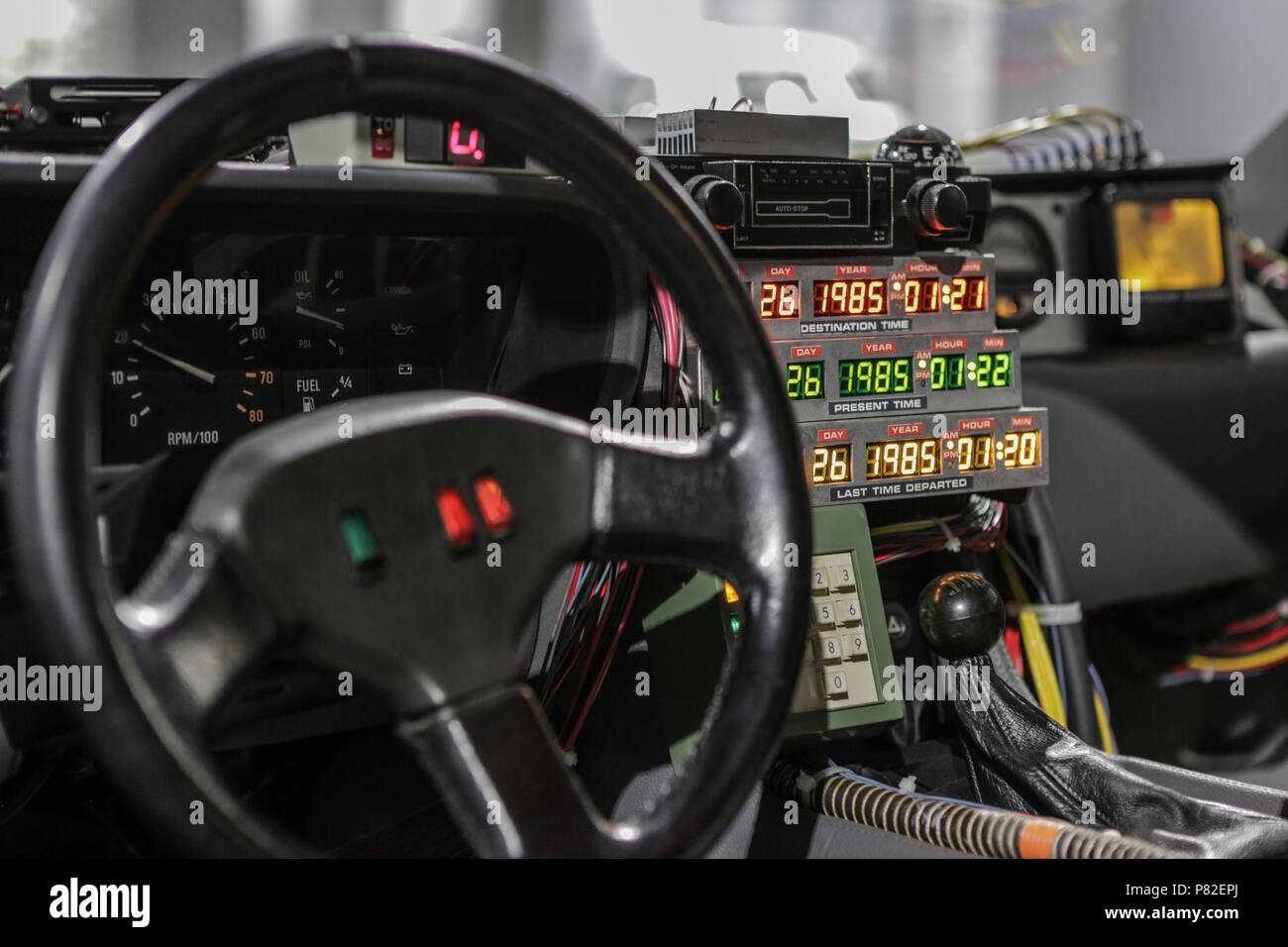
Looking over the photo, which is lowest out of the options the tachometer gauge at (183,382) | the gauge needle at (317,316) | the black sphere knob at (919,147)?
the tachometer gauge at (183,382)

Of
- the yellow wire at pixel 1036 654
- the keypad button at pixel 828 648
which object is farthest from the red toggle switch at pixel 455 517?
the yellow wire at pixel 1036 654

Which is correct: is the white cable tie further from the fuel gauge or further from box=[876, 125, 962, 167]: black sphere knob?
the fuel gauge

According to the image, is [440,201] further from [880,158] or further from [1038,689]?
[1038,689]

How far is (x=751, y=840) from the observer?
1.23m

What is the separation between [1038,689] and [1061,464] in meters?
0.69

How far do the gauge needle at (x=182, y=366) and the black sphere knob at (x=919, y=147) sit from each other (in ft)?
2.67

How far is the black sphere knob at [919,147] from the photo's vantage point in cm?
152

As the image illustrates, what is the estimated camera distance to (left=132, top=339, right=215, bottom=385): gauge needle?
4.15 ft

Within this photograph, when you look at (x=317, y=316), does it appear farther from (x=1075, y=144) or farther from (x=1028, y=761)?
(x=1075, y=144)

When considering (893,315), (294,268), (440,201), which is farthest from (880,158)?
(294,268)

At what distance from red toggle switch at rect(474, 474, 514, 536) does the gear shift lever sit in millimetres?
654

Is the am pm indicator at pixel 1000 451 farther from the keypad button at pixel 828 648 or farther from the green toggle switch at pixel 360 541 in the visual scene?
the green toggle switch at pixel 360 541

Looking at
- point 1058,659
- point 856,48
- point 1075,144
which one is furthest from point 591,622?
point 856,48

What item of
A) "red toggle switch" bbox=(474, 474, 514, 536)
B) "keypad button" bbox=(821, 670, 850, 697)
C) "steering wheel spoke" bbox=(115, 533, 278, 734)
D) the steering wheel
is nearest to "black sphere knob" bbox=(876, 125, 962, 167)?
"keypad button" bbox=(821, 670, 850, 697)
